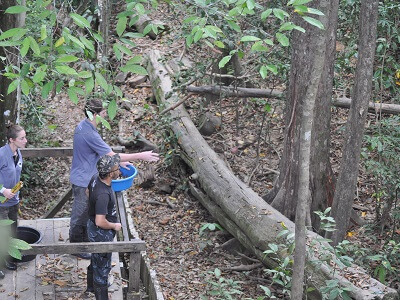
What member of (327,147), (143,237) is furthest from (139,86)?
(327,147)

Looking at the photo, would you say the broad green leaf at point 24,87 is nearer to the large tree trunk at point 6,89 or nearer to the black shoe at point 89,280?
Result: the black shoe at point 89,280

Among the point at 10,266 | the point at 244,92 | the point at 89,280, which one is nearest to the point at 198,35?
the point at 89,280

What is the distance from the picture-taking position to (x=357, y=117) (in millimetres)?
8477

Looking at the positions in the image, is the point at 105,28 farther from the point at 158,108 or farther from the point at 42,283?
the point at 42,283

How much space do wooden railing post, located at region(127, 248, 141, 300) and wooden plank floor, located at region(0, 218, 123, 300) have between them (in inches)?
7.3

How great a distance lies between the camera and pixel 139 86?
48.8 ft

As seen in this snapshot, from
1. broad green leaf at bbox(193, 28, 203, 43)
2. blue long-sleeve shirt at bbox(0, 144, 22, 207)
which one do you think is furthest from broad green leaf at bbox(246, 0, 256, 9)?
blue long-sleeve shirt at bbox(0, 144, 22, 207)

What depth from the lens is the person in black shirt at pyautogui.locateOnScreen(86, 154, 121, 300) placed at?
6.67 metres

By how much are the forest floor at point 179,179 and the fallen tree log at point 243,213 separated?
384 mm

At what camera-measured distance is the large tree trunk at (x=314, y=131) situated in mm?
8805

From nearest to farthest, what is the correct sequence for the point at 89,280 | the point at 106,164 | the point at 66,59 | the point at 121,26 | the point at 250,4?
the point at 66,59 → the point at 250,4 → the point at 121,26 → the point at 106,164 → the point at 89,280

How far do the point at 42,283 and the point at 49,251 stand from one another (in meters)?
0.75

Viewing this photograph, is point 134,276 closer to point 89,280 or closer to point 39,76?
point 89,280

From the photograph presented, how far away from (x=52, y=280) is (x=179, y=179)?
180 inches
